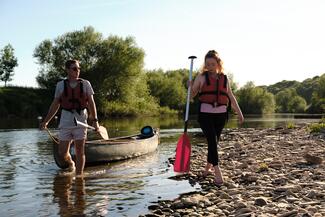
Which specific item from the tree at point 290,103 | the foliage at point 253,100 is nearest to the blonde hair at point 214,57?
the foliage at point 253,100

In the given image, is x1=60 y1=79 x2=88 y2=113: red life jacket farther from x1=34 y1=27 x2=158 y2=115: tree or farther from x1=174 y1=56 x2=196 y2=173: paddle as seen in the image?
x1=34 y1=27 x2=158 y2=115: tree

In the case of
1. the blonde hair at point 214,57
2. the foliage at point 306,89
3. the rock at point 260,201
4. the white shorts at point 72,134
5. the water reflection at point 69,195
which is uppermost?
the foliage at point 306,89

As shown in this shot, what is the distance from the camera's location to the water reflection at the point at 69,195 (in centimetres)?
710

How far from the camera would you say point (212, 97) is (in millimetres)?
7844

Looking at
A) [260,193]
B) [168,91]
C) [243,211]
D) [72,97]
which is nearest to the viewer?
[243,211]

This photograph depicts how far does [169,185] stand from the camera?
9.09 metres

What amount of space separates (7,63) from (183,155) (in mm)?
64230

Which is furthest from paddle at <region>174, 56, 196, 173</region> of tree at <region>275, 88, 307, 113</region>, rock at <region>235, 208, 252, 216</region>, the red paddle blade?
tree at <region>275, 88, 307, 113</region>

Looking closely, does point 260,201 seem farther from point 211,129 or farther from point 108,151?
point 108,151

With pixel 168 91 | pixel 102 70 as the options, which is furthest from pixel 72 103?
pixel 168 91

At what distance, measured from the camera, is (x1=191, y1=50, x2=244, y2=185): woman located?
25.8 ft

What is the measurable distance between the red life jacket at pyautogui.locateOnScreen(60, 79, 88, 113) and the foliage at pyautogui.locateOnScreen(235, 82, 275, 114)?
3475 inches

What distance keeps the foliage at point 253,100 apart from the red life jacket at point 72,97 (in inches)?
3475

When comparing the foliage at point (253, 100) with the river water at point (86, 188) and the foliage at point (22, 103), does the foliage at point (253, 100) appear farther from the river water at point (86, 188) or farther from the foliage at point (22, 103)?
the river water at point (86, 188)
